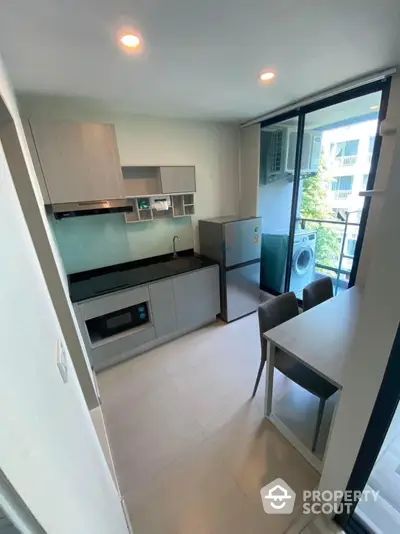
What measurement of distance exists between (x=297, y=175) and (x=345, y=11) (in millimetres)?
1754

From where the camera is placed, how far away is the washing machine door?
124 inches

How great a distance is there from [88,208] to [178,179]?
1071 millimetres

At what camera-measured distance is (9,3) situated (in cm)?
96

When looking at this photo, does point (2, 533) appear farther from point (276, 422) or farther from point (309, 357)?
point (276, 422)

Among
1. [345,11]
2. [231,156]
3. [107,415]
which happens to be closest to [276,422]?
[107,415]

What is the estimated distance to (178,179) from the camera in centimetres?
267

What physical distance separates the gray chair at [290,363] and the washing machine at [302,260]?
1.38 meters

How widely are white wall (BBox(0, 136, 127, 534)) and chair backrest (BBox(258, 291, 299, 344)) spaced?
1.26 metres

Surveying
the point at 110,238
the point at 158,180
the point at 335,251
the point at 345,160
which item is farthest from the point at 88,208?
the point at 335,251

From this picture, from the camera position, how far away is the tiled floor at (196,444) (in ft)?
4.30

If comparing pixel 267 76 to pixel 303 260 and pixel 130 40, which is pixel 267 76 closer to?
pixel 130 40

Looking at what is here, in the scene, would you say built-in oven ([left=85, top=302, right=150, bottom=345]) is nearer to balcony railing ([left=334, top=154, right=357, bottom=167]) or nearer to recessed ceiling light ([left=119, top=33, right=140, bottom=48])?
recessed ceiling light ([left=119, top=33, right=140, bottom=48])

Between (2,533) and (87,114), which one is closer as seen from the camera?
(2,533)

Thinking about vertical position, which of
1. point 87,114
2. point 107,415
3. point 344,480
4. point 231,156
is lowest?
point 107,415
